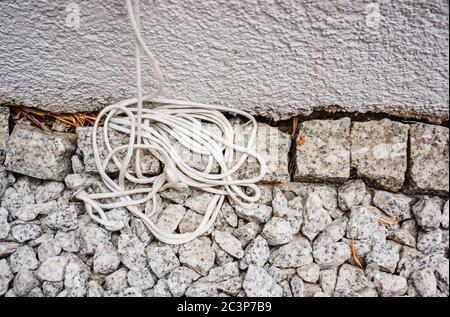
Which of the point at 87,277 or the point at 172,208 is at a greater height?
the point at 172,208

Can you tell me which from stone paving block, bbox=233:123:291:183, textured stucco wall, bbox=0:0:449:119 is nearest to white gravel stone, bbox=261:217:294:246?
stone paving block, bbox=233:123:291:183

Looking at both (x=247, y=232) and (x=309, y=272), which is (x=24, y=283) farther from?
(x=309, y=272)

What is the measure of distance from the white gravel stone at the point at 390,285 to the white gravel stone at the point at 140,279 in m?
0.69

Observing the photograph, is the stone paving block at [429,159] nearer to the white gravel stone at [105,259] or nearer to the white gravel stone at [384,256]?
the white gravel stone at [384,256]

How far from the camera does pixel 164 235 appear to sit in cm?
130

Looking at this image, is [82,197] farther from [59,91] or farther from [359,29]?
[359,29]

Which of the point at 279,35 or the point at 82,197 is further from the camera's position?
the point at 82,197

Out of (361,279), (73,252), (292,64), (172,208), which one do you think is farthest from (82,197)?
(361,279)

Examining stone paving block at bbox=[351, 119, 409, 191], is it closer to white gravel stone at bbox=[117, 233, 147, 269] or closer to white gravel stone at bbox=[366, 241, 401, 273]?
white gravel stone at bbox=[366, 241, 401, 273]

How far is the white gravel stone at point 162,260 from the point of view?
1268mm

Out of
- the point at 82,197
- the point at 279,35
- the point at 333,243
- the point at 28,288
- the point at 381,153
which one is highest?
the point at 279,35

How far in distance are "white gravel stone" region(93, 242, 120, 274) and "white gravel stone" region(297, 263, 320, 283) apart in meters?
0.57

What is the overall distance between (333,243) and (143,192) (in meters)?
0.63

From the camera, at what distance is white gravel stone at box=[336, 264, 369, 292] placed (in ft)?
4.16
